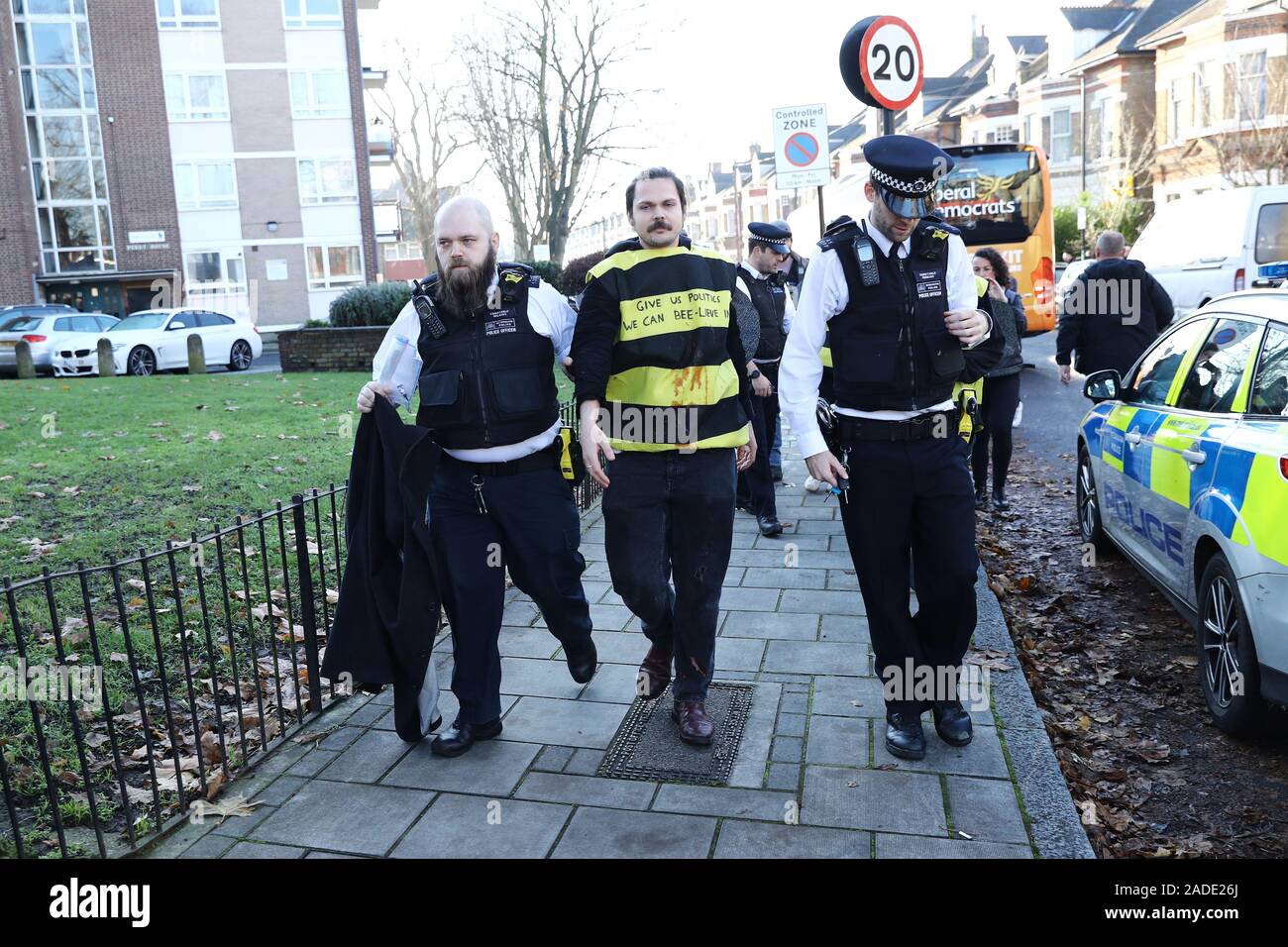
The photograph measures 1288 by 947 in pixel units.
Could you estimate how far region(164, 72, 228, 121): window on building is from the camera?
133ft

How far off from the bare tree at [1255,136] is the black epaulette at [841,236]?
104ft

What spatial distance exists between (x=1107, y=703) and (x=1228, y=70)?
1420 inches

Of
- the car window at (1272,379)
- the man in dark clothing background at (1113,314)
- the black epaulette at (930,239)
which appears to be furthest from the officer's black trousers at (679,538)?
the man in dark clothing background at (1113,314)

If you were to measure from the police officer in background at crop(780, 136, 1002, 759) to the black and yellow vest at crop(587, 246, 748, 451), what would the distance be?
0.29 metres

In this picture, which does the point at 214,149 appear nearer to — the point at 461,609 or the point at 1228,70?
the point at 1228,70

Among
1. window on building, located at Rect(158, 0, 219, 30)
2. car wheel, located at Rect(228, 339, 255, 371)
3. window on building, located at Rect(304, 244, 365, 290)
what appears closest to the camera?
car wheel, located at Rect(228, 339, 255, 371)

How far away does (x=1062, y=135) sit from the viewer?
4494 centimetres

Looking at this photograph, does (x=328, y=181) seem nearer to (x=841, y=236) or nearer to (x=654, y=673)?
(x=654, y=673)

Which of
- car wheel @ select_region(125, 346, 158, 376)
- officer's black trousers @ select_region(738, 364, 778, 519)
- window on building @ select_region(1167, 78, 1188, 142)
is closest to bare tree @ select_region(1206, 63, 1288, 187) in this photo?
window on building @ select_region(1167, 78, 1188, 142)

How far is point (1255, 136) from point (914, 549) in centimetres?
3350

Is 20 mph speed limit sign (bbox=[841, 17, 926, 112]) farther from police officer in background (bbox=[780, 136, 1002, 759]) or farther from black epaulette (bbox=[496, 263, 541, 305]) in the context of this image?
black epaulette (bbox=[496, 263, 541, 305])

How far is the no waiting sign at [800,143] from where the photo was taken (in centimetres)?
1055

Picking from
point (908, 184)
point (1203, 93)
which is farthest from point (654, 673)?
point (1203, 93)

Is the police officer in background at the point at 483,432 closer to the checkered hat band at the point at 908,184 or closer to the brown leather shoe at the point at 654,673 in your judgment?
the brown leather shoe at the point at 654,673
